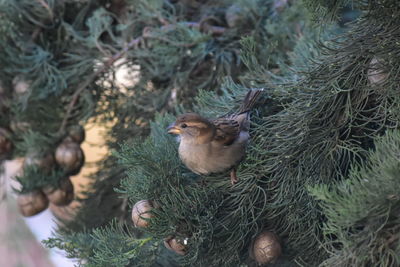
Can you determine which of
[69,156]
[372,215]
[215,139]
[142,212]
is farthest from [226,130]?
[69,156]


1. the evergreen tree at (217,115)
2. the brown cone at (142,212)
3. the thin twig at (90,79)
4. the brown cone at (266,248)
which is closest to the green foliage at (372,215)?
the evergreen tree at (217,115)

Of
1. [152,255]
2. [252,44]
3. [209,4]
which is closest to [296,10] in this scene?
[209,4]

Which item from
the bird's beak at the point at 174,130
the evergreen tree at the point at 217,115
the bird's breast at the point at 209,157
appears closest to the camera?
the evergreen tree at the point at 217,115

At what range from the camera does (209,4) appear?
1.87 metres

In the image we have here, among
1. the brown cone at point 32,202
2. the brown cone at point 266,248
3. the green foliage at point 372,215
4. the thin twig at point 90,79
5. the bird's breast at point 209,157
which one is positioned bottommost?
the brown cone at point 32,202

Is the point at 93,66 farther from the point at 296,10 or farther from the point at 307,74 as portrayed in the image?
the point at 307,74

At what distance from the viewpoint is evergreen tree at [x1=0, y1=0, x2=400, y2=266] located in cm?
94

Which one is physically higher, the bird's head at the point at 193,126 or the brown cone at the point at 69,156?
the bird's head at the point at 193,126

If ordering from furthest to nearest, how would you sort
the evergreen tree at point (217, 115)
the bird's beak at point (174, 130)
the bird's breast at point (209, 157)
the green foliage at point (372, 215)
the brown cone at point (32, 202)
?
1. the brown cone at point (32, 202)
2. the bird's beak at point (174, 130)
3. the bird's breast at point (209, 157)
4. the evergreen tree at point (217, 115)
5. the green foliage at point (372, 215)

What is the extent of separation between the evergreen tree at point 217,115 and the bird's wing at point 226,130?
0.10 ft

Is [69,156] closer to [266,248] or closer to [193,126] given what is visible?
[193,126]

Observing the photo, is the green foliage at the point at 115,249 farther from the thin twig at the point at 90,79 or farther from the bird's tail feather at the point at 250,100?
the thin twig at the point at 90,79

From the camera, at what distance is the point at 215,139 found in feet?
4.10

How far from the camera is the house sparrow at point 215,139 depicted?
1.14 meters
